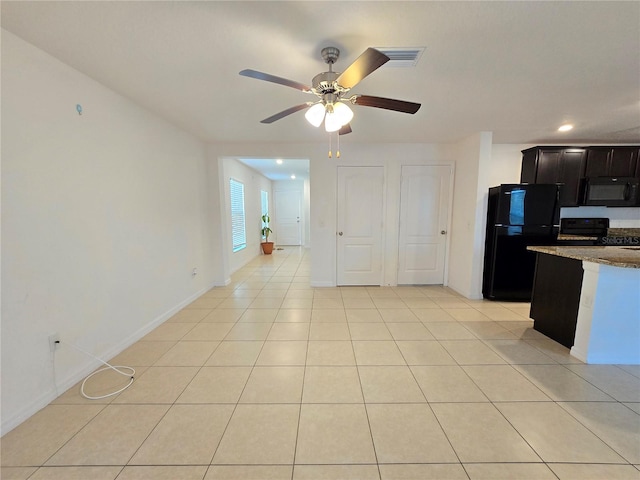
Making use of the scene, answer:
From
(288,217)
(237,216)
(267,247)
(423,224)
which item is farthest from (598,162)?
(288,217)

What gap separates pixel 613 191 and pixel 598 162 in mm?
491

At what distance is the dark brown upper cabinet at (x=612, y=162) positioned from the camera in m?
3.65

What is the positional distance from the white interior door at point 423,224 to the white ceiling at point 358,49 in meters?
1.39

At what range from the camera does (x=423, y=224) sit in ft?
13.8

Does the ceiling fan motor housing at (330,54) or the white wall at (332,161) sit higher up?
the ceiling fan motor housing at (330,54)

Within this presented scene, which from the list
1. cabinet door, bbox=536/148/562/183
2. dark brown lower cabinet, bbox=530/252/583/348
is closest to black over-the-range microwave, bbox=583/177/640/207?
cabinet door, bbox=536/148/562/183

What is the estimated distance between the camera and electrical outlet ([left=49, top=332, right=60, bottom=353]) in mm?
1734

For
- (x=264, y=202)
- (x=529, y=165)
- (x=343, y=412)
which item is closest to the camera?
(x=343, y=412)

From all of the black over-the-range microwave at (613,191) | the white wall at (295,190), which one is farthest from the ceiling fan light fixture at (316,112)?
the white wall at (295,190)

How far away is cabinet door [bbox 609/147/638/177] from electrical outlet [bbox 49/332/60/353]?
679 cm

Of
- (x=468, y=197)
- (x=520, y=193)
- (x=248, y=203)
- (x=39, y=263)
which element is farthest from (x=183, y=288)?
(x=520, y=193)

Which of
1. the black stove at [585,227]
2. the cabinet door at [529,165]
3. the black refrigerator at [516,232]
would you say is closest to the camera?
the black refrigerator at [516,232]

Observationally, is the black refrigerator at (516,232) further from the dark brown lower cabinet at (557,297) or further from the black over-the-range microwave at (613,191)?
the black over-the-range microwave at (613,191)

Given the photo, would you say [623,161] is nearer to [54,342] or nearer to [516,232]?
[516,232]
